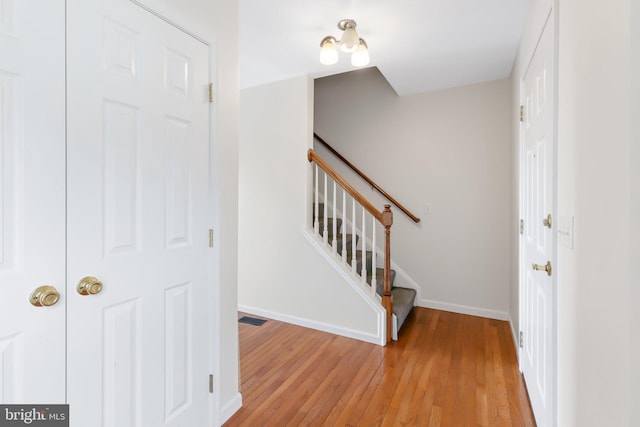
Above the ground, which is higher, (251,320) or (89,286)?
(89,286)

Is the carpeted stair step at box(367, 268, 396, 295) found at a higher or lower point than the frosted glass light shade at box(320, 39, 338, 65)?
lower

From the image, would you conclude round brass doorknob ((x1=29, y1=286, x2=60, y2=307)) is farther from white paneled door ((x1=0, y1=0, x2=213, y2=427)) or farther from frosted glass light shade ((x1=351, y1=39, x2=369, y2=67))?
frosted glass light shade ((x1=351, y1=39, x2=369, y2=67))

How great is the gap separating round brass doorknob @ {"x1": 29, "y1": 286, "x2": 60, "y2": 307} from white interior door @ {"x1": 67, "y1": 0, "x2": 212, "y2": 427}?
67 mm

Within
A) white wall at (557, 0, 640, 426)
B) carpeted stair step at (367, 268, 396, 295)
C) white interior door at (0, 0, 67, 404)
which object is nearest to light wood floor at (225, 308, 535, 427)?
carpeted stair step at (367, 268, 396, 295)

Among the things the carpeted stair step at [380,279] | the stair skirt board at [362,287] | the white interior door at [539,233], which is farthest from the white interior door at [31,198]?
the carpeted stair step at [380,279]

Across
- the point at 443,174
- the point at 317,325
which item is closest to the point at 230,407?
the point at 317,325

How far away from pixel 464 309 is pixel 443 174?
1463 millimetres

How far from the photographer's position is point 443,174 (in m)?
3.27

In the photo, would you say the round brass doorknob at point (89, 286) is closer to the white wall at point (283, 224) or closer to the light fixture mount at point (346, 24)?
the white wall at point (283, 224)

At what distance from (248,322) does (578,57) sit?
9.87ft

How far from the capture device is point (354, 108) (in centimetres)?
373

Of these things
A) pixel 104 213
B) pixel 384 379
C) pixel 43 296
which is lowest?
pixel 384 379

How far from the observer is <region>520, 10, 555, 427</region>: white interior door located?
134 cm

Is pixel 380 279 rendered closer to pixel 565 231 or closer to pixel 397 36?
pixel 565 231
